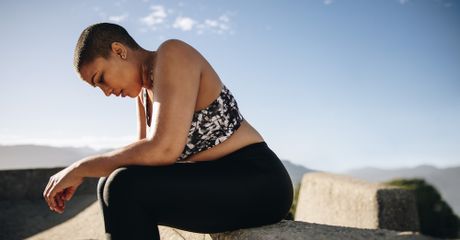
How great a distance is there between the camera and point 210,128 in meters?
1.99

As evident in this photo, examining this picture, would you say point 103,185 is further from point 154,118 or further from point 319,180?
point 319,180

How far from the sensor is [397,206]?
5.82m

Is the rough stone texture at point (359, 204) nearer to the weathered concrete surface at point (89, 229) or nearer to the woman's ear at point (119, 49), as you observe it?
the weathered concrete surface at point (89, 229)

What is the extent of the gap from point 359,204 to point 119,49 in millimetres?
5257

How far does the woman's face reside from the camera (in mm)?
2113

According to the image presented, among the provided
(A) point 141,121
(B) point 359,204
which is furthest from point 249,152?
(B) point 359,204

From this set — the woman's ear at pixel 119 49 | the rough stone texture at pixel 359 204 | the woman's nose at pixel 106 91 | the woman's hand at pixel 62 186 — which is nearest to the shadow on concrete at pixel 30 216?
the woman's hand at pixel 62 186

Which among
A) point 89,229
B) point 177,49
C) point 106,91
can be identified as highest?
point 177,49

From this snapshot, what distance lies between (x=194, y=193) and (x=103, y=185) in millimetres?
467

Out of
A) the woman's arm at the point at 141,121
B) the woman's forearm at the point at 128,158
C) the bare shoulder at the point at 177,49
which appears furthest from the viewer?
the woman's arm at the point at 141,121

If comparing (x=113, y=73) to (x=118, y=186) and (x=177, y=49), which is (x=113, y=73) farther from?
(x=118, y=186)

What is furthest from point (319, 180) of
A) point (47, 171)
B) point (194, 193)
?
point (194, 193)

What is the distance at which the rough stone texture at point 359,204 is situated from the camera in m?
5.78

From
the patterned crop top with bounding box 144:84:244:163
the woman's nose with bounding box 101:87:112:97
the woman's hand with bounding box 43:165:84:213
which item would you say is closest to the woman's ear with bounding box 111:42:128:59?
the woman's nose with bounding box 101:87:112:97
